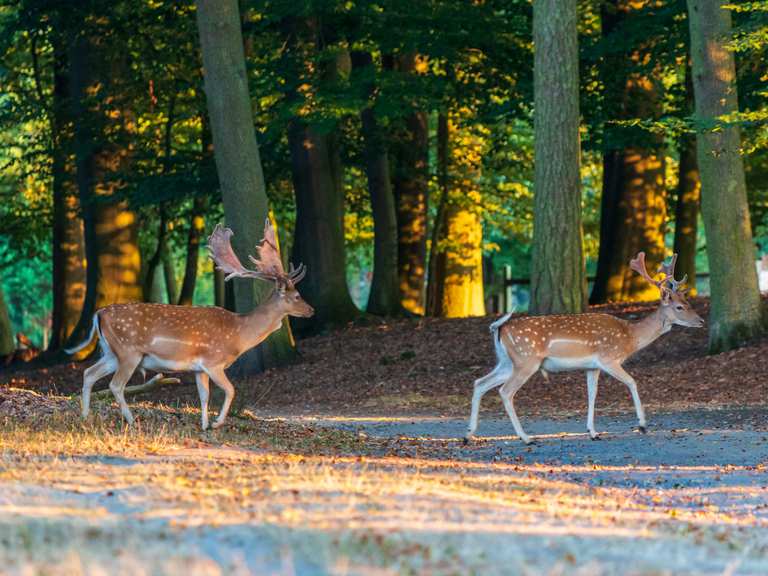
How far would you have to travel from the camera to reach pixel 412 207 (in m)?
31.4

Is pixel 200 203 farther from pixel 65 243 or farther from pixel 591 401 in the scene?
pixel 591 401

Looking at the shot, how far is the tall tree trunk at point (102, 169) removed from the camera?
28062 millimetres

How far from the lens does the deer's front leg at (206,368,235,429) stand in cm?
1351

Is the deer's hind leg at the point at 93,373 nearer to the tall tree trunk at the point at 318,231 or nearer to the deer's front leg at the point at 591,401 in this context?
the deer's front leg at the point at 591,401

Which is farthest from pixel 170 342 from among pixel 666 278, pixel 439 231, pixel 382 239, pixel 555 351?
pixel 439 231

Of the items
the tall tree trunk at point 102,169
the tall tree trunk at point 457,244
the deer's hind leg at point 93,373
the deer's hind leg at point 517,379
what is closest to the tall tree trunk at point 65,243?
the tall tree trunk at point 102,169

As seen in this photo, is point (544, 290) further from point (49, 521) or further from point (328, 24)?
point (49, 521)

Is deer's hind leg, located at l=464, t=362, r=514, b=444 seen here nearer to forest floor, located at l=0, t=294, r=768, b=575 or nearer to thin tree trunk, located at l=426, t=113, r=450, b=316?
forest floor, located at l=0, t=294, r=768, b=575

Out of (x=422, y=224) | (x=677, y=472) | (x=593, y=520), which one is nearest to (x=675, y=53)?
(x=422, y=224)

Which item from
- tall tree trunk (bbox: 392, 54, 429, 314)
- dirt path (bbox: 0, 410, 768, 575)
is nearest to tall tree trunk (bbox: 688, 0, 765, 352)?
dirt path (bbox: 0, 410, 768, 575)

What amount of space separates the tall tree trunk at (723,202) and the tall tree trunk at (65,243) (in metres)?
15.2

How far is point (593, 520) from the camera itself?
27.9 feet

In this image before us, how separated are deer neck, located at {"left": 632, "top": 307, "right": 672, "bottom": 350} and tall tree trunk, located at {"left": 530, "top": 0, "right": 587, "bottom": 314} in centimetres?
360

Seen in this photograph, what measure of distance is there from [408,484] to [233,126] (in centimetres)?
1248
